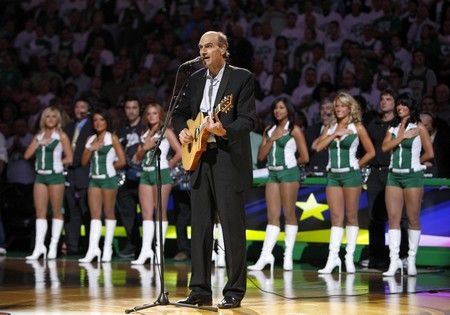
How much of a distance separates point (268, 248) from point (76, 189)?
3.68 m

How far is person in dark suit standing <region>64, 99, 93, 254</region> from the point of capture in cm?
1441

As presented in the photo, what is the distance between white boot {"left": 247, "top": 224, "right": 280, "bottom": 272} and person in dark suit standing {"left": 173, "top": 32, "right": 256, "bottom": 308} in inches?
163

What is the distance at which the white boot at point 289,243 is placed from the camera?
12.4 m

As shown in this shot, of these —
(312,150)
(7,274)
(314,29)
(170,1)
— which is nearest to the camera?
(7,274)

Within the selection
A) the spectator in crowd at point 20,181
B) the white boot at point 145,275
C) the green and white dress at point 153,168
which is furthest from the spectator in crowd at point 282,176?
the spectator in crowd at point 20,181

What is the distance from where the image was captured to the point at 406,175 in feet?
37.9

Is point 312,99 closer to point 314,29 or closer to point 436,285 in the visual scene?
point 314,29

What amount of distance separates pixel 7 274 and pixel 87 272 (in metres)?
0.98

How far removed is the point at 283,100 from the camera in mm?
12391

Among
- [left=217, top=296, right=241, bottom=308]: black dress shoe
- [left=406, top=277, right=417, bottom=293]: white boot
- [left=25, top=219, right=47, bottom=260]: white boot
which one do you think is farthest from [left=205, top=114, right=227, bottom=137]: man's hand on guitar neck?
[left=25, top=219, right=47, bottom=260]: white boot

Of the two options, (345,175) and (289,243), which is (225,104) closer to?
(345,175)

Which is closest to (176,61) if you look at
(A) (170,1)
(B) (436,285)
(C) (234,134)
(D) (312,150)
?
(A) (170,1)

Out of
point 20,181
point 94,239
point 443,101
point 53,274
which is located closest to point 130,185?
point 94,239

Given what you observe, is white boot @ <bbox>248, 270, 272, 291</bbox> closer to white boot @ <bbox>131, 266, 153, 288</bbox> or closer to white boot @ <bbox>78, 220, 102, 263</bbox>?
white boot @ <bbox>131, 266, 153, 288</bbox>
